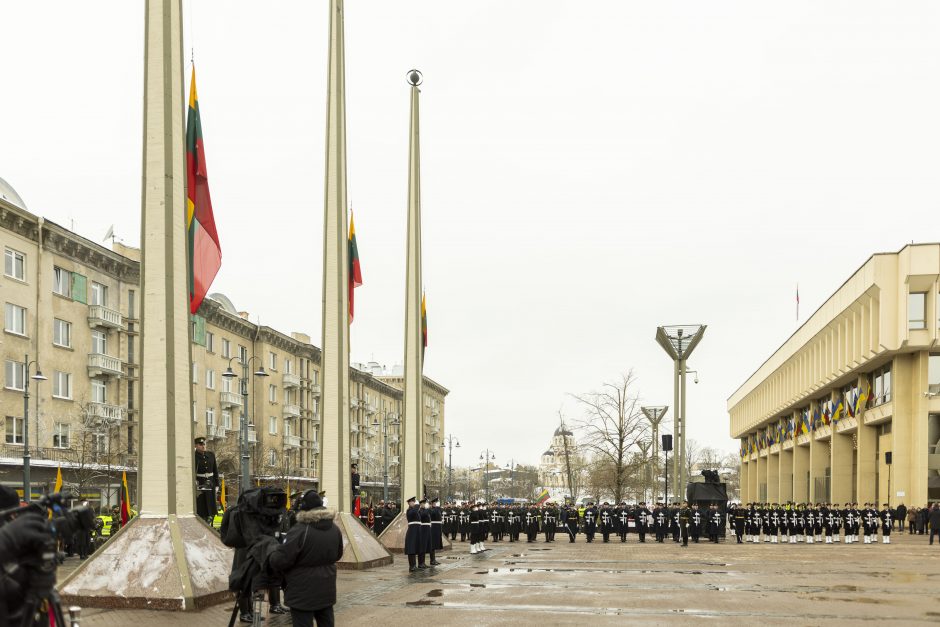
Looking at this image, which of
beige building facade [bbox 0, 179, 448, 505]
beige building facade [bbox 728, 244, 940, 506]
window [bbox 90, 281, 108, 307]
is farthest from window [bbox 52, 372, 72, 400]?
beige building facade [bbox 728, 244, 940, 506]

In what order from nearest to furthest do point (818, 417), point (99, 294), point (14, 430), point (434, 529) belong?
point (434, 529) → point (14, 430) → point (99, 294) → point (818, 417)

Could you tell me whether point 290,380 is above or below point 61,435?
above

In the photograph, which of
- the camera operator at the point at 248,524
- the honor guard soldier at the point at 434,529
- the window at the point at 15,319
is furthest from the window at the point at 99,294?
the camera operator at the point at 248,524

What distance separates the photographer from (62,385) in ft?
152

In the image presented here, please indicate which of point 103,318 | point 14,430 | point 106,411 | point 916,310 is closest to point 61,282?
point 103,318

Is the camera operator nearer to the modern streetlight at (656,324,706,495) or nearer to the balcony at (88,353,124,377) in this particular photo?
the modern streetlight at (656,324,706,495)

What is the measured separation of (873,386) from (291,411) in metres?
42.3

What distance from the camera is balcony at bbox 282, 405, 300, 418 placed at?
74875 millimetres

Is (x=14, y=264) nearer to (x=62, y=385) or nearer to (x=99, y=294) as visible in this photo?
(x=62, y=385)

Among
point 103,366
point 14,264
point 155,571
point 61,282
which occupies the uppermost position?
point 14,264

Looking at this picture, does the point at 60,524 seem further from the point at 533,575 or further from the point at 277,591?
the point at 533,575

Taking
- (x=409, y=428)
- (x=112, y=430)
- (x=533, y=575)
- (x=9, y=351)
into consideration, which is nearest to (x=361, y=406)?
(x=112, y=430)

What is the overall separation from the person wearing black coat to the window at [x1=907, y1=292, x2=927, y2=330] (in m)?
43.4

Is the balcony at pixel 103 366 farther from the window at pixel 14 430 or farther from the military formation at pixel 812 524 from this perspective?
the military formation at pixel 812 524
